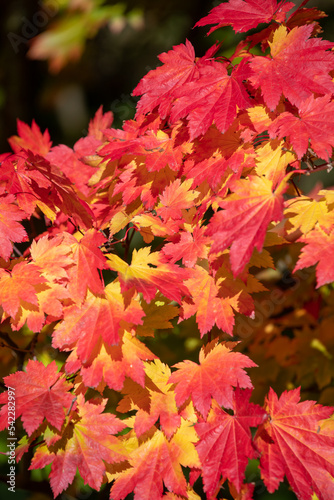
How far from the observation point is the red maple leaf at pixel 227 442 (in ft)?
2.66

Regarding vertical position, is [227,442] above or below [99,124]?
below

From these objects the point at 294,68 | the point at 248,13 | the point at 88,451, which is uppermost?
the point at 248,13

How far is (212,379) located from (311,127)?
539mm

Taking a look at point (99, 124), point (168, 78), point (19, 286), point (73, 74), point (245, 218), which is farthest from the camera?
point (73, 74)

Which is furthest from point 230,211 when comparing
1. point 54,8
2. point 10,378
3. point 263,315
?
point 54,8

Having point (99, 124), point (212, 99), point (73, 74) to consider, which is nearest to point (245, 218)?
point (212, 99)

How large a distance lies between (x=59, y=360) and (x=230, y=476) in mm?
745

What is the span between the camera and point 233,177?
855 millimetres

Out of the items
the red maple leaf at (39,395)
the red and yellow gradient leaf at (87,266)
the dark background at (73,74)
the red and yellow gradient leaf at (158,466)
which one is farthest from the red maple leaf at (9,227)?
the dark background at (73,74)

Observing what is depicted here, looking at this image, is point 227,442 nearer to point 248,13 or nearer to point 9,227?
point 9,227

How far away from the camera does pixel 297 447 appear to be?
870 millimetres

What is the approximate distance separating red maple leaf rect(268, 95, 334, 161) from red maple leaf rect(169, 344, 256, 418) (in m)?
0.44

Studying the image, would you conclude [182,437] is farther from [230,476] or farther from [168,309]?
[168,309]

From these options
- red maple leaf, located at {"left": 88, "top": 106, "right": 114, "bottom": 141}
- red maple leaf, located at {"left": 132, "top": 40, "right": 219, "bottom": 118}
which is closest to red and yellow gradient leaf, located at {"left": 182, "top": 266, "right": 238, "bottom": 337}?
red maple leaf, located at {"left": 132, "top": 40, "right": 219, "bottom": 118}
